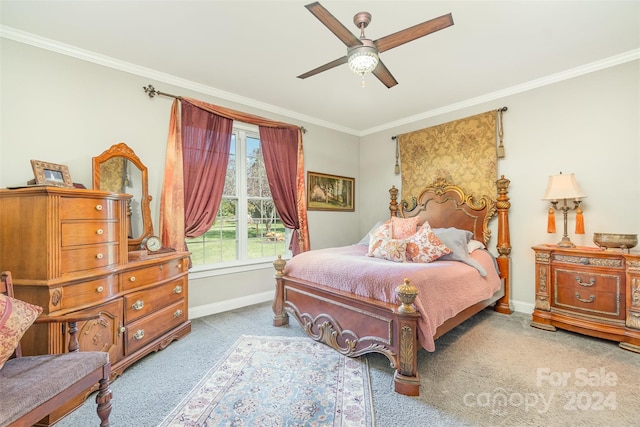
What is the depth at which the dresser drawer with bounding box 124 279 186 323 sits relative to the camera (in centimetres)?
220

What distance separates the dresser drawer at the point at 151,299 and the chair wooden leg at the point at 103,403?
82 cm

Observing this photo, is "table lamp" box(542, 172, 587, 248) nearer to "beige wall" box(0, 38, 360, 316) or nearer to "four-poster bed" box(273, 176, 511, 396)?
"four-poster bed" box(273, 176, 511, 396)

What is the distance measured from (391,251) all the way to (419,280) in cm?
79

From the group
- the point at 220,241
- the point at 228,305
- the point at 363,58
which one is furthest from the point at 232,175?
the point at 363,58

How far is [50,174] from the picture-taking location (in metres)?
2.23

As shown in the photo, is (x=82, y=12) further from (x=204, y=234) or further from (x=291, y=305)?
(x=291, y=305)

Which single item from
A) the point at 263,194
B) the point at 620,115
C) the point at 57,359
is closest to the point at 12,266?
the point at 57,359

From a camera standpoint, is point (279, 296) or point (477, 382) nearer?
point (477, 382)

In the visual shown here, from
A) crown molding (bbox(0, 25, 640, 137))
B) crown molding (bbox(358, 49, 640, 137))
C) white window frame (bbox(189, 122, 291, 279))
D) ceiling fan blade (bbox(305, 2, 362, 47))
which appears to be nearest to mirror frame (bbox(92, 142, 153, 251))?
crown molding (bbox(0, 25, 640, 137))

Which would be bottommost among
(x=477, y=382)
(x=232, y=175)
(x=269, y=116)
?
(x=477, y=382)

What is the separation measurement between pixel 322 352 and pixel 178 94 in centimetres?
Result: 317

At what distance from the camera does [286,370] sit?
7.04ft

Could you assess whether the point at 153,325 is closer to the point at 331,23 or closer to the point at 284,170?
the point at 284,170

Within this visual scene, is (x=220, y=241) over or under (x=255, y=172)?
under
